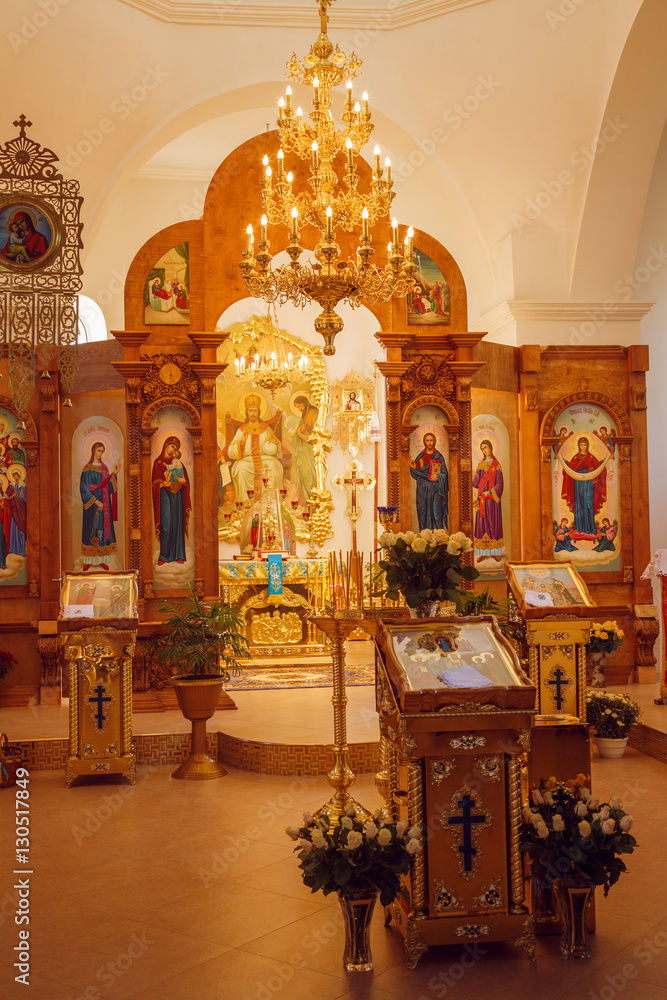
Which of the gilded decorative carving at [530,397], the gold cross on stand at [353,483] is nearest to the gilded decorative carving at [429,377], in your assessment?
the gilded decorative carving at [530,397]

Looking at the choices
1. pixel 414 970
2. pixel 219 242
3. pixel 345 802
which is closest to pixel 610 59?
pixel 219 242

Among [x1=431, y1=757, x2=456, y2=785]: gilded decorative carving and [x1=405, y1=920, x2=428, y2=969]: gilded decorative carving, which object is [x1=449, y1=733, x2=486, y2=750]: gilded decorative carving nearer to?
[x1=431, y1=757, x2=456, y2=785]: gilded decorative carving

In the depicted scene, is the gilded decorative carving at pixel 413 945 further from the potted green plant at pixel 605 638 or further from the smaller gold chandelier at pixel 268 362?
the smaller gold chandelier at pixel 268 362

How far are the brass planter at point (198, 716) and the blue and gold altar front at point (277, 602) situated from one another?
4.92m

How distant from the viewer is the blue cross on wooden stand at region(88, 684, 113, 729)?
7.27 m

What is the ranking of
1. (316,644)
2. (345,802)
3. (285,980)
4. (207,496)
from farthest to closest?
(316,644)
(207,496)
(345,802)
(285,980)

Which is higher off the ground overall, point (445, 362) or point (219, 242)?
point (219, 242)

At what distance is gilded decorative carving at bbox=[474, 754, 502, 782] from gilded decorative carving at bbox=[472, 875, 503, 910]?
0.42m

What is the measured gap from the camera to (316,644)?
42.1 feet

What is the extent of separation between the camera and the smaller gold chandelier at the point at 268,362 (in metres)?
12.8

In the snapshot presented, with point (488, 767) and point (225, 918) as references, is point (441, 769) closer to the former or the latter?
point (488, 767)

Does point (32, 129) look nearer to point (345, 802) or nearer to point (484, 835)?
point (345, 802)

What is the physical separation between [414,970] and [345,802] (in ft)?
5.92

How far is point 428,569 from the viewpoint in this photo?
16.4 feet
